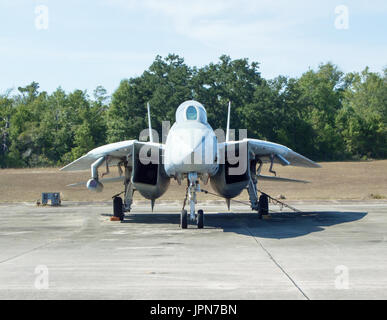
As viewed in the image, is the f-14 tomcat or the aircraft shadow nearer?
the f-14 tomcat

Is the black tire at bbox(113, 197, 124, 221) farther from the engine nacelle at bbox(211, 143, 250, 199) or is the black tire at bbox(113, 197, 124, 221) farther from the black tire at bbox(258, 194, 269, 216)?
the black tire at bbox(258, 194, 269, 216)

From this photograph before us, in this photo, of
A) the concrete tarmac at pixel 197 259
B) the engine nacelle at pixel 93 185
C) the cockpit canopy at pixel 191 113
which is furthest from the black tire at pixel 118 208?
the cockpit canopy at pixel 191 113

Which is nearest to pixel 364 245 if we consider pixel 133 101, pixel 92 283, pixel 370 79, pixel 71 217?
pixel 92 283

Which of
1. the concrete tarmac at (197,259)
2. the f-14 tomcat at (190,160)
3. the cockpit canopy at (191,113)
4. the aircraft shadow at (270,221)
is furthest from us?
the cockpit canopy at (191,113)

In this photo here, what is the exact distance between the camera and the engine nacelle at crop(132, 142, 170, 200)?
16.2m

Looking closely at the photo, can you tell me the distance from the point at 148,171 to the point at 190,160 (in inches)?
157

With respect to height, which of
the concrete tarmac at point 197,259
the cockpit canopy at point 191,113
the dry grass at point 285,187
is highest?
the cockpit canopy at point 191,113

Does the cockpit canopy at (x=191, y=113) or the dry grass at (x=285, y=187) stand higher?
the cockpit canopy at (x=191, y=113)

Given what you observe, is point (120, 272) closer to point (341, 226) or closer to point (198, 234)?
point (198, 234)

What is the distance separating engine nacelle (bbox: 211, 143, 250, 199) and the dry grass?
40.9ft

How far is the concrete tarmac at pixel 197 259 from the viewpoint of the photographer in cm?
682

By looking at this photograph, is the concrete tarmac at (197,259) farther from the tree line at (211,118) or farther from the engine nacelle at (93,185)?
the tree line at (211,118)

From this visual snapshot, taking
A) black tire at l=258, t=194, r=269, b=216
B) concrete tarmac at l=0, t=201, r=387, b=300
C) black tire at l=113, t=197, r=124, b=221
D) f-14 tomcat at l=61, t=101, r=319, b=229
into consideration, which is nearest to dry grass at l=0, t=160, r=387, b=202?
black tire at l=258, t=194, r=269, b=216

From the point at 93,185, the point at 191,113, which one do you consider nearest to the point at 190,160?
the point at 191,113
